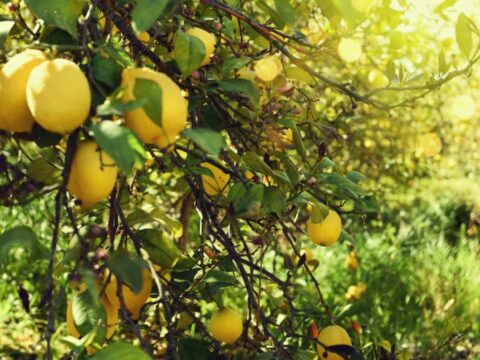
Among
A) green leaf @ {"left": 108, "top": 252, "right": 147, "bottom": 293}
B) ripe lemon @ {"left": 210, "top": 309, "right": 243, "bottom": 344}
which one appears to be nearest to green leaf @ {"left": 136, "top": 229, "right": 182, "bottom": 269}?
green leaf @ {"left": 108, "top": 252, "right": 147, "bottom": 293}

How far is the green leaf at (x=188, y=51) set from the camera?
0.87 m

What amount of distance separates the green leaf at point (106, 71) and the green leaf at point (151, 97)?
7 cm

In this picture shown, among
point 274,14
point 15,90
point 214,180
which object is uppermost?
point 274,14

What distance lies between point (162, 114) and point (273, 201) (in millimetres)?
426

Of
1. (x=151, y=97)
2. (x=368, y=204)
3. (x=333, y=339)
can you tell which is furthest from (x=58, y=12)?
(x=333, y=339)

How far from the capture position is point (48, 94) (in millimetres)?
689

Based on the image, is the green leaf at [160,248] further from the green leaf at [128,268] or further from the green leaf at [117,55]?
the green leaf at [117,55]

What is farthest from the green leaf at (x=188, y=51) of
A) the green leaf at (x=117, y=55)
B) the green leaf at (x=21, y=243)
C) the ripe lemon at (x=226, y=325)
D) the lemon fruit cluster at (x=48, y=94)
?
the ripe lemon at (x=226, y=325)

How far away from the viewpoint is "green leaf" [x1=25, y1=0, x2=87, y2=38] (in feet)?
2.60

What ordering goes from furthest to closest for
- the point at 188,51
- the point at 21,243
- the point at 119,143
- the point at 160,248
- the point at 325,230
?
1. the point at 325,230
2. the point at 160,248
3. the point at 188,51
4. the point at 21,243
5. the point at 119,143

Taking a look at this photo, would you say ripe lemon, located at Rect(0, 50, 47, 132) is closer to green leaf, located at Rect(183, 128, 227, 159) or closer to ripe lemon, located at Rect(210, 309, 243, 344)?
green leaf, located at Rect(183, 128, 227, 159)

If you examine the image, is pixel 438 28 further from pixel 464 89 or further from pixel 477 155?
pixel 477 155

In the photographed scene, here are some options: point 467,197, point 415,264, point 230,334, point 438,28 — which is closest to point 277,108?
point 230,334

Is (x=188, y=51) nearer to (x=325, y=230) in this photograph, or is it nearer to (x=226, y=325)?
(x=325, y=230)
